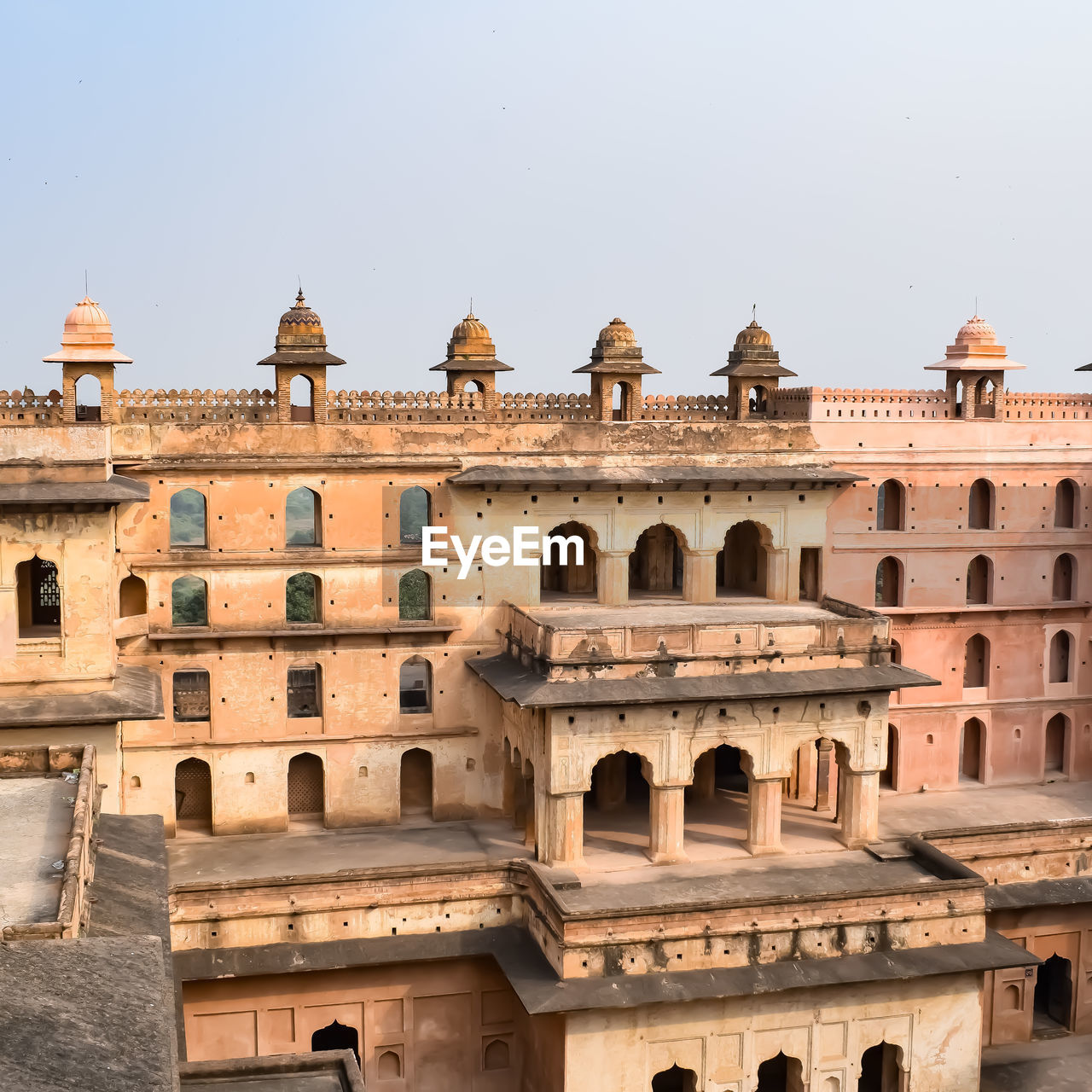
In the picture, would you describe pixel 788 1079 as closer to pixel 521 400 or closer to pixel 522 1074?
pixel 522 1074

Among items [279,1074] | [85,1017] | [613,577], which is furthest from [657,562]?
[85,1017]

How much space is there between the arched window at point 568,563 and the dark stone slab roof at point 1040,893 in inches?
381

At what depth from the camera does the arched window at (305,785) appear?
2877cm

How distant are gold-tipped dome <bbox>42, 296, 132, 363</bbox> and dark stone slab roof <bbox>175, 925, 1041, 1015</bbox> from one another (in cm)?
1040

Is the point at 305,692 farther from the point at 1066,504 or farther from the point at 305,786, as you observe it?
the point at 1066,504

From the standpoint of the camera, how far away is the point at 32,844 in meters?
17.5

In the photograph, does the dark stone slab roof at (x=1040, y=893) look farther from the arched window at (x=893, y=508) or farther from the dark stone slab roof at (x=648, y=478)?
the dark stone slab roof at (x=648, y=478)

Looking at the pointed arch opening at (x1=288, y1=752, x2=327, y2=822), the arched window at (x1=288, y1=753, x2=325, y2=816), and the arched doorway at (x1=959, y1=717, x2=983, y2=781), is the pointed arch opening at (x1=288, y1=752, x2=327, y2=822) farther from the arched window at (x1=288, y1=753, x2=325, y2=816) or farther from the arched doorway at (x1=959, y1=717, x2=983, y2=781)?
the arched doorway at (x1=959, y1=717, x2=983, y2=781)

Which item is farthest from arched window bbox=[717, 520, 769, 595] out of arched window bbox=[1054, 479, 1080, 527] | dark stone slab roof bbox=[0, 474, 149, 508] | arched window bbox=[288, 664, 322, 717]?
dark stone slab roof bbox=[0, 474, 149, 508]

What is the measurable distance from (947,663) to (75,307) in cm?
1891

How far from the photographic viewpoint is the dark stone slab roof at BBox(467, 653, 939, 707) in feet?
81.4

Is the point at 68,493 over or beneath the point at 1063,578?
over

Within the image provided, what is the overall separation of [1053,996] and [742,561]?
10.5m

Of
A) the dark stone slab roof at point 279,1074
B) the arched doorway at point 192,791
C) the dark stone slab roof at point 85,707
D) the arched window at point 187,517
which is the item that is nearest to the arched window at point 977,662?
the arched doorway at point 192,791
